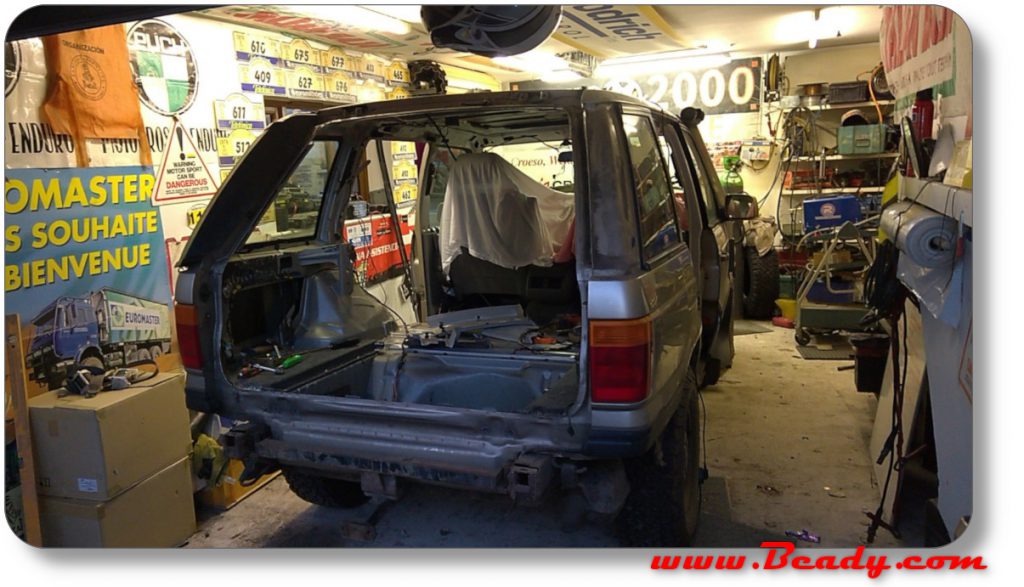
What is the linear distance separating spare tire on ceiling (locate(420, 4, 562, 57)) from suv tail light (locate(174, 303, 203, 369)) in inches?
A: 64.5

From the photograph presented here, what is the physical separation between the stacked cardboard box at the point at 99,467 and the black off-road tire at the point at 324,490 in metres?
0.62

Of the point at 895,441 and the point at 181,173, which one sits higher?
the point at 181,173

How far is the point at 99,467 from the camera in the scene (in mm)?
2965

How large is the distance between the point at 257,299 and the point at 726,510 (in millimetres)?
2399

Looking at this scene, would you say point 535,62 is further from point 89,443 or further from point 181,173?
point 89,443

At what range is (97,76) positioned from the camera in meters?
3.58

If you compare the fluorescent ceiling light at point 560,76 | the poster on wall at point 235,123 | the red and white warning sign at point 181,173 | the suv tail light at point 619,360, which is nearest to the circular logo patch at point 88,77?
the red and white warning sign at point 181,173

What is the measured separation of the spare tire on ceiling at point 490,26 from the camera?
123 inches

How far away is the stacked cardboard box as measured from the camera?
296 cm

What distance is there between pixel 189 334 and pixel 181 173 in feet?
6.17

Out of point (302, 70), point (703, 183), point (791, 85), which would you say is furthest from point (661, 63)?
point (703, 183)

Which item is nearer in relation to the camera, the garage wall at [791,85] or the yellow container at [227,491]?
the yellow container at [227,491]

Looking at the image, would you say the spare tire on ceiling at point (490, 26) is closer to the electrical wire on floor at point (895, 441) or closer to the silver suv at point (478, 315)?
the silver suv at point (478, 315)

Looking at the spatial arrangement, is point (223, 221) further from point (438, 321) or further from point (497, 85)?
point (497, 85)
